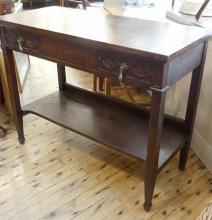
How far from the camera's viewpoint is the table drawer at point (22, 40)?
1.41 meters

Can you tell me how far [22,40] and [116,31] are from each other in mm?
495

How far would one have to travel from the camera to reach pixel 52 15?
1.58m

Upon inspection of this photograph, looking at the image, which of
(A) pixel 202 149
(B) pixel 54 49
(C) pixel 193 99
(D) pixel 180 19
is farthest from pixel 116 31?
(A) pixel 202 149

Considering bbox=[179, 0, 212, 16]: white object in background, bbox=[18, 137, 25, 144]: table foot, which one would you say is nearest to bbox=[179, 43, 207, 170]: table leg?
bbox=[179, 0, 212, 16]: white object in background

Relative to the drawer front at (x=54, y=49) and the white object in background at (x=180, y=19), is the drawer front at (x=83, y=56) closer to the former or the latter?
the drawer front at (x=54, y=49)

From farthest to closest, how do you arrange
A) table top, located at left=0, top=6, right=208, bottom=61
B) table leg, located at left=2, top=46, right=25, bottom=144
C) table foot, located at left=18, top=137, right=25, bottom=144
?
1. table foot, located at left=18, top=137, right=25, bottom=144
2. table leg, located at left=2, top=46, right=25, bottom=144
3. table top, located at left=0, top=6, right=208, bottom=61

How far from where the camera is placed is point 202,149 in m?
1.74

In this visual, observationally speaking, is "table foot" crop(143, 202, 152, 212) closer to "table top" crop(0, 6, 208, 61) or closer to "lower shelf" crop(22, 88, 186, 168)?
"lower shelf" crop(22, 88, 186, 168)

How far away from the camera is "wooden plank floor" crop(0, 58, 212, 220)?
1.43 meters

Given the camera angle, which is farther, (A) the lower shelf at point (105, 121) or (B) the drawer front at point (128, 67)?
(A) the lower shelf at point (105, 121)

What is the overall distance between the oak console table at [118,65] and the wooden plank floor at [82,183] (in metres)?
0.10

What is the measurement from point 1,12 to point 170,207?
6.43ft

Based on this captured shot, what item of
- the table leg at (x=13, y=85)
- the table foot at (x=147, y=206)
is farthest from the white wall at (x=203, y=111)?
the table leg at (x=13, y=85)

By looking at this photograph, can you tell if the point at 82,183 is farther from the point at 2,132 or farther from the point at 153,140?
the point at 2,132
